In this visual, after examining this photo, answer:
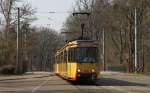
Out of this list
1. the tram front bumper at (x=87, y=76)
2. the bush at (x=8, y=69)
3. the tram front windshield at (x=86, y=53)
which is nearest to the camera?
the tram front bumper at (x=87, y=76)

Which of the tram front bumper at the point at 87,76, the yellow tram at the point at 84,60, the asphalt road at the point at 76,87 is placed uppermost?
the yellow tram at the point at 84,60

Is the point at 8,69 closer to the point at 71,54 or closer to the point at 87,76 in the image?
the point at 71,54

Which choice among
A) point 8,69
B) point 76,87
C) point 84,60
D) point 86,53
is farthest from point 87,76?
point 8,69

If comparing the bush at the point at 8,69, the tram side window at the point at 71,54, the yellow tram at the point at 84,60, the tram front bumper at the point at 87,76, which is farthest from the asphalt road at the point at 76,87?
the bush at the point at 8,69

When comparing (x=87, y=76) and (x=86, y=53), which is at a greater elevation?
(x=86, y=53)

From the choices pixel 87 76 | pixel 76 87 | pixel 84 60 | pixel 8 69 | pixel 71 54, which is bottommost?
pixel 76 87

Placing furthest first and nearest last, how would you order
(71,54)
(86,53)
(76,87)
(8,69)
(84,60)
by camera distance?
(8,69) < (71,54) < (86,53) < (84,60) < (76,87)

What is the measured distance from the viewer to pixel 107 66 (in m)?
98.2

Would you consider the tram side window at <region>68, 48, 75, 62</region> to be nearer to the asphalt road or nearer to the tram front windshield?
the tram front windshield

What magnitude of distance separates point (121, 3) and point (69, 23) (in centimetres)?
1955

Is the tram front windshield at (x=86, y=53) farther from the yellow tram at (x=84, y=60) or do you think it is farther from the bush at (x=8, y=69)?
the bush at (x=8, y=69)

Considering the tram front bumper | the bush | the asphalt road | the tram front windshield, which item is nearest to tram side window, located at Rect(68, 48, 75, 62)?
the tram front windshield

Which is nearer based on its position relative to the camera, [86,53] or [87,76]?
[87,76]

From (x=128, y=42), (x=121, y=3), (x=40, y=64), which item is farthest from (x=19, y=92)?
(x=40, y=64)
